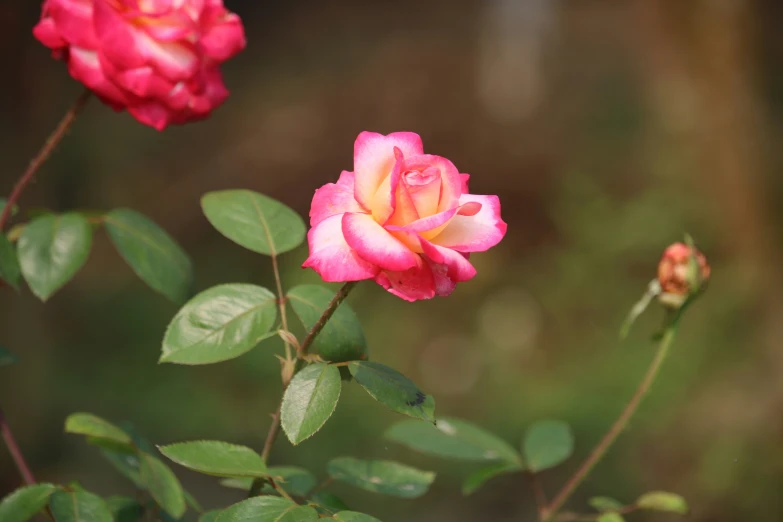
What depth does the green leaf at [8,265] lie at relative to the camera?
Answer: 0.52 metres

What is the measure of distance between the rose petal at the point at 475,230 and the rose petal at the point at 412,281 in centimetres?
2

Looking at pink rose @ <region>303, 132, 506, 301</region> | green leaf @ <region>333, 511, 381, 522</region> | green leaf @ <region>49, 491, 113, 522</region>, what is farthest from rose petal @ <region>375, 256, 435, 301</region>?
green leaf @ <region>49, 491, 113, 522</region>

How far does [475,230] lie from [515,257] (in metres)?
2.82

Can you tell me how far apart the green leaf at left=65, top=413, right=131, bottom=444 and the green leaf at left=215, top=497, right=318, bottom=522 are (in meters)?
0.13

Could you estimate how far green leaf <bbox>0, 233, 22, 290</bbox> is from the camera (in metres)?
0.52

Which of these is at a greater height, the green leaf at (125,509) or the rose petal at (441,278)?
the rose petal at (441,278)

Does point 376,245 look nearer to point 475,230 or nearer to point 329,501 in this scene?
point 475,230

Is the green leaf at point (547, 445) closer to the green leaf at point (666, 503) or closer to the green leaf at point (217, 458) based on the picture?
the green leaf at point (666, 503)

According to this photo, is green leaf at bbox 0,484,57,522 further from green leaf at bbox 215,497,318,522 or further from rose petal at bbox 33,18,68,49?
Result: rose petal at bbox 33,18,68,49

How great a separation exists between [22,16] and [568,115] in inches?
99.4

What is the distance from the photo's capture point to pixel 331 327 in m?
0.45

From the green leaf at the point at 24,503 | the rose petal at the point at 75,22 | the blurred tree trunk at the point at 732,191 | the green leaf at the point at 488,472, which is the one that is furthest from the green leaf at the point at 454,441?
the blurred tree trunk at the point at 732,191

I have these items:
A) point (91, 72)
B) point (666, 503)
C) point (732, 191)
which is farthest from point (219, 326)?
point (732, 191)

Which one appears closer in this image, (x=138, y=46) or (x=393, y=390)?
(x=393, y=390)
